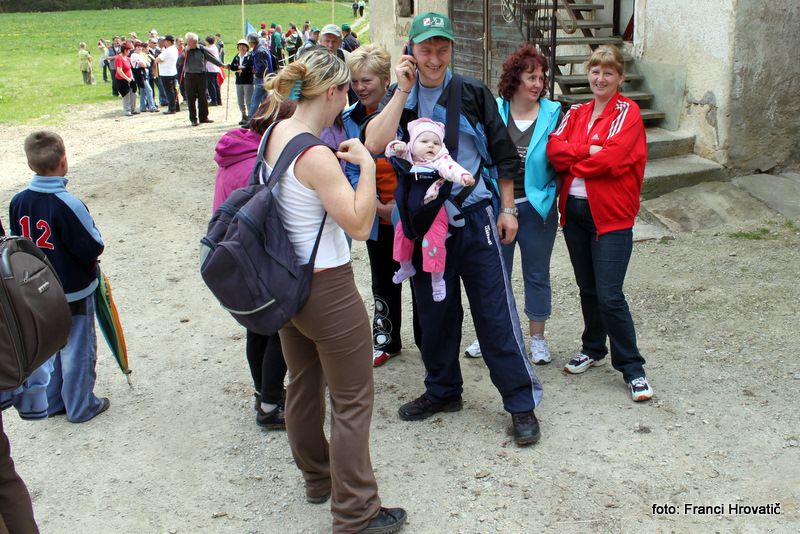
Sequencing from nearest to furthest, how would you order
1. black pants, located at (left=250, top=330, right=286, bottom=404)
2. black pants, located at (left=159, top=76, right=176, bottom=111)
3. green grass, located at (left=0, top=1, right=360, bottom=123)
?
black pants, located at (left=250, top=330, right=286, bottom=404)
black pants, located at (left=159, top=76, right=176, bottom=111)
green grass, located at (left=0, top=1, right=360, bottom=123)

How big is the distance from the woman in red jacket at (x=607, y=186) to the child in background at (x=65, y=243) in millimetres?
2549

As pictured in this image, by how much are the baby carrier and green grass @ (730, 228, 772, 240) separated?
12.7ft

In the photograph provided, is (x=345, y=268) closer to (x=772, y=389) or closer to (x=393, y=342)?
(x=393, y=342)

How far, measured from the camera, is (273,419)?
4.20m

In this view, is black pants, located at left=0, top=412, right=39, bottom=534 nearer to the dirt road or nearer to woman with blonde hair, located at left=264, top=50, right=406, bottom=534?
the dirt road

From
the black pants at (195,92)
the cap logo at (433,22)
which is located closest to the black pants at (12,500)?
the cap logo at (433,22)

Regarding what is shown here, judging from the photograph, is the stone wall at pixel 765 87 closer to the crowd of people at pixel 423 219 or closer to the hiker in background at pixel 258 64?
the crowd of people at pixel 423 219

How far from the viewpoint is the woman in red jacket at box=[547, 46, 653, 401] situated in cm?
406

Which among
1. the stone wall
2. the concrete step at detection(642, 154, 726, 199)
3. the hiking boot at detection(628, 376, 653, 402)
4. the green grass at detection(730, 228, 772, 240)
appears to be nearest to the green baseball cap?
the hiking boot at detection(628, 376, 653, 402)

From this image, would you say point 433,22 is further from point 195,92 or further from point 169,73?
point 169,73

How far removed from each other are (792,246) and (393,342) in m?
3.61

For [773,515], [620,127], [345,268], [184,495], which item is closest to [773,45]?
[620,127]

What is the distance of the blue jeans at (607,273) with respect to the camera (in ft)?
13.5

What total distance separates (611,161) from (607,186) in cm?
14
